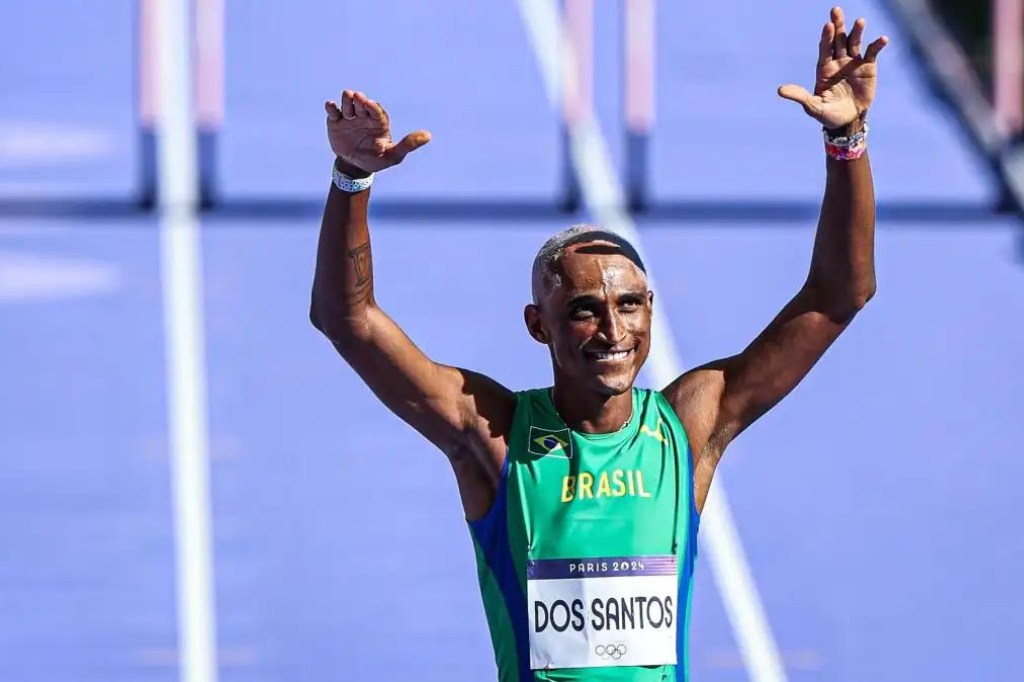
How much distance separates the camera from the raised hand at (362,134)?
12.3 ft

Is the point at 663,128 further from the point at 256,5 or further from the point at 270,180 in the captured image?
the point at 256,5

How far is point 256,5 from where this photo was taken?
14.8 metres

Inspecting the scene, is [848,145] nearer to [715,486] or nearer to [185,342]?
[715,486]

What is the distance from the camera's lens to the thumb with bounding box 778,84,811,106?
12.6 feet

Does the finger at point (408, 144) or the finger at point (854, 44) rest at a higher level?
the finger at point (854, 44)

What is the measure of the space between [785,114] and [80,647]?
290 inches

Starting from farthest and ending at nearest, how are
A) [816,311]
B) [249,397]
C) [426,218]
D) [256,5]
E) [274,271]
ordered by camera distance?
[256,5] → [426,218] → [274,271] → [249,397] → [816,311]

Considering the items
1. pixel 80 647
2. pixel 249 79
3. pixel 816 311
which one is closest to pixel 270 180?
pixel 249 79

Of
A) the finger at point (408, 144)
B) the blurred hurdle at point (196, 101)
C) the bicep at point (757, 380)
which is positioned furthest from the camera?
the blurred hurdle at point (196, 101)

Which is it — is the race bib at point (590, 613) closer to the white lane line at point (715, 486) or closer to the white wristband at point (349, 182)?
the white wristband at point (349, 182)

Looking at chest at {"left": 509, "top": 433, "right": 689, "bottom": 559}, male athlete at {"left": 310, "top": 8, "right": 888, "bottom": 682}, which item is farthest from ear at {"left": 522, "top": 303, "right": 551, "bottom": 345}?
chest at {"left": 509, "top": 433, "right": 689, "bottom": 559}

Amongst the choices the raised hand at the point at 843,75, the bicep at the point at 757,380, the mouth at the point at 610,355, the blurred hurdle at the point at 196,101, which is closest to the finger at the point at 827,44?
the raised hand at the point at 843,75

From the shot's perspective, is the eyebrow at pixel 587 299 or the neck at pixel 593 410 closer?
the eyebrow at pixel 587 299

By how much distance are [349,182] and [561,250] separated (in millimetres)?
448
